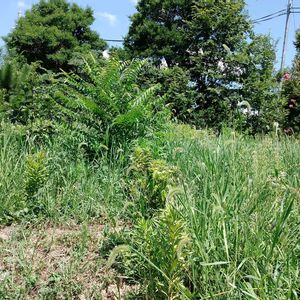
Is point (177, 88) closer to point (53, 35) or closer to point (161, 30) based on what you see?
point (161, 30)

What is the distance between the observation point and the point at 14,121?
20.2 feet

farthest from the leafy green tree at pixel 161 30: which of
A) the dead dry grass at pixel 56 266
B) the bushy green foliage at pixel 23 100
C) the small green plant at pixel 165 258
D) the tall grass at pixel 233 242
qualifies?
the small green plant at pixel 165 258

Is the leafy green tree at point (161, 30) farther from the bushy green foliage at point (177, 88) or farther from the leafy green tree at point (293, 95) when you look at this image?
the leafy green tree at point (293, 95)

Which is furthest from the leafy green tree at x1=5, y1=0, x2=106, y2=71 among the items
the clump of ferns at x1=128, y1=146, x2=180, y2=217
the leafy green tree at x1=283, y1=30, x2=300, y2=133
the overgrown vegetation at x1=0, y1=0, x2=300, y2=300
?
the clump of ferns at x1=128, y1=146, x2=180, y2=217

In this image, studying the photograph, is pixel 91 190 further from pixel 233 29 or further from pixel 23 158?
pixel 233 29

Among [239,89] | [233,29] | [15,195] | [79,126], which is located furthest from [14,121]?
[233,29]

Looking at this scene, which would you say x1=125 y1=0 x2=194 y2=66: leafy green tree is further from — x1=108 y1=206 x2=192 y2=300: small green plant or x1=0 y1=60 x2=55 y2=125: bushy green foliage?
x1=108 y1=206 x2=192 y2=300: small green plant

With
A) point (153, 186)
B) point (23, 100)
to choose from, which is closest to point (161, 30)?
point (23, 100)

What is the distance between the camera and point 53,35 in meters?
20.5

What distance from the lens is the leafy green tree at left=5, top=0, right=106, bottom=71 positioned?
20.4m

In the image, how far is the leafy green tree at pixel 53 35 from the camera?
20391mm

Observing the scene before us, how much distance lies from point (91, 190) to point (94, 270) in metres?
1.01

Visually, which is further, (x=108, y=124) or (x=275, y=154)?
(x=108, y=124)

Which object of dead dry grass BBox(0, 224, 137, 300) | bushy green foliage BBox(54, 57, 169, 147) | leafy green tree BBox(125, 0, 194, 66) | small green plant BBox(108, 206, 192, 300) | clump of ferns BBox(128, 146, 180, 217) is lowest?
dead dry grass BBox(0, 224, 137, 300)
